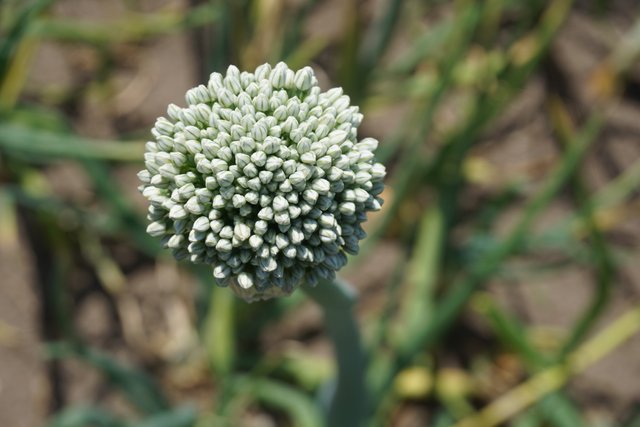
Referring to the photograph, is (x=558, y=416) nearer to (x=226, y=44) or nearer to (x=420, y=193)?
(x=420, y=193)

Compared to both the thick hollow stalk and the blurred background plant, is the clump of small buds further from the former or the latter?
the blurred background plant

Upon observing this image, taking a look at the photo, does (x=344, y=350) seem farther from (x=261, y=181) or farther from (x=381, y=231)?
(x=381, y=231)

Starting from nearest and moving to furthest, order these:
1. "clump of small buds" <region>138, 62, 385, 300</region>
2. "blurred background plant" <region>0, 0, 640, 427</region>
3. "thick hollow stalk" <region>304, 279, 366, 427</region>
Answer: "clump of small buds" <region>138, 62, 385, 300</region>
"thick hollow stalk" <region>304, 279, 366, 427</region>
"blurred background plant" <region>0, 0, 640, 427</region>

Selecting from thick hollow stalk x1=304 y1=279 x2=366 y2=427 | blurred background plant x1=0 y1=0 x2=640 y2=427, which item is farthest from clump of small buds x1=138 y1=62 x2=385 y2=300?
blurred background plant x1=0 y1=0 x2=640 y2=427

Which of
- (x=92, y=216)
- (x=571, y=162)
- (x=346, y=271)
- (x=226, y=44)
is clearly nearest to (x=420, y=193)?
(x=346, y=271)

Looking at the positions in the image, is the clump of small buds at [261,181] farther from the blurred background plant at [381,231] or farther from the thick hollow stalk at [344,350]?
the blurred background plant at [381,231]

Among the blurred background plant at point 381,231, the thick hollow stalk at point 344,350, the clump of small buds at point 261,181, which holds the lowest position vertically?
the thick hollow stalk at point 344,350

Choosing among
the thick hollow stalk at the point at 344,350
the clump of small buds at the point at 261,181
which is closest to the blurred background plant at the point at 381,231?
the thick hollow stalk at the point at 344,350

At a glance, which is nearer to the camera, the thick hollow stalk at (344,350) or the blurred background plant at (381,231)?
the thick hollow stalk at (344,350)
